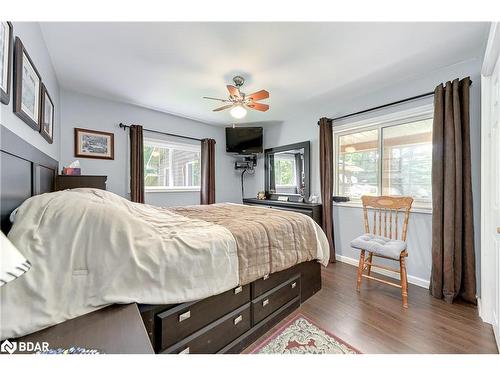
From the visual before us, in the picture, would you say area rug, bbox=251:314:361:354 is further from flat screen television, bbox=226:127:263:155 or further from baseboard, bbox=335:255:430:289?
flat screen television, bbox=226:127:263:155

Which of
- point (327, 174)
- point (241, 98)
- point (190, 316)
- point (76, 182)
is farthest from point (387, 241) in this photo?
point (76, 182)

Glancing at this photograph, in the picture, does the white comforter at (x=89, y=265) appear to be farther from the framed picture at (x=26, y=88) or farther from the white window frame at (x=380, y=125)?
the white window frame at (x=380, y=125)

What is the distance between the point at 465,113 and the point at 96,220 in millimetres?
3129

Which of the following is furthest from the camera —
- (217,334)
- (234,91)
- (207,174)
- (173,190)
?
(207,174)

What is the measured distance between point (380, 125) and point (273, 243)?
7.68 ft

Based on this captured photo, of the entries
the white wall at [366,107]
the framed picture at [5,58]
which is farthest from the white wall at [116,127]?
the framed picture at [5,58]

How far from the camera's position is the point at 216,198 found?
4473 mm

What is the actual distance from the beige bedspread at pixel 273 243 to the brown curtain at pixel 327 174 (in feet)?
3.40

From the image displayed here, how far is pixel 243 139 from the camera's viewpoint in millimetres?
4367

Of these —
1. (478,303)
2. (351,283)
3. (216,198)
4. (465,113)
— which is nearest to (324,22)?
(465,113)

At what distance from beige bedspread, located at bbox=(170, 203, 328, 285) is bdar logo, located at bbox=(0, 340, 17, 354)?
1.06 meters

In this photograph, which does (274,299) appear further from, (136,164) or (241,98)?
(136,164)
